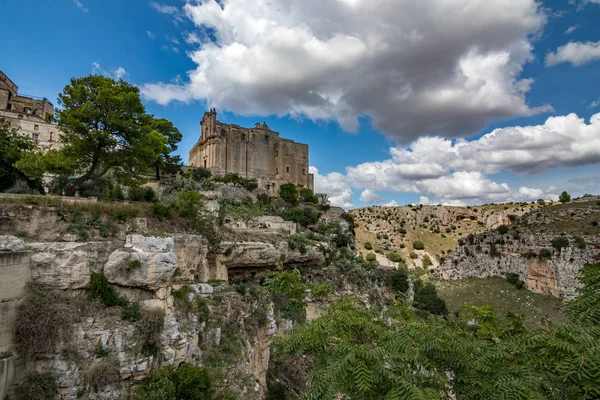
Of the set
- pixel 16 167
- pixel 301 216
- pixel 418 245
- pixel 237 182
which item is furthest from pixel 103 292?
pixel 418 245

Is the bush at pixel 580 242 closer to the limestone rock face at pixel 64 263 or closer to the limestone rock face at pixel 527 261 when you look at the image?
the limestone rock face at pixel 527 261

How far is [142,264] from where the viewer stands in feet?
38.3

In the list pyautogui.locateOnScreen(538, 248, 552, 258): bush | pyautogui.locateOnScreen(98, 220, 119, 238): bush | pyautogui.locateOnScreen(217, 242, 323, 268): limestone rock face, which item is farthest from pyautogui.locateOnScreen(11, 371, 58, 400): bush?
pyautogui.locateOnScreen(538, 248, 552, 258): bush

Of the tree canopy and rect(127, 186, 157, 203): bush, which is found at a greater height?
the tree canopy

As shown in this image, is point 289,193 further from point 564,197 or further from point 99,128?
point 564,197

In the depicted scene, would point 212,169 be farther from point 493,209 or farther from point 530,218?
point 493,209

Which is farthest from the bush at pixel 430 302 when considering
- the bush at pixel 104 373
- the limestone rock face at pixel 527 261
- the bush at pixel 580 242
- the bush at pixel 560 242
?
the bush at pixel 104 373

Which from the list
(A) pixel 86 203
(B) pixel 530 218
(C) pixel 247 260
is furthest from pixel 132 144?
(B) pixel 530 218

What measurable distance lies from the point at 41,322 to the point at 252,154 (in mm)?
40667

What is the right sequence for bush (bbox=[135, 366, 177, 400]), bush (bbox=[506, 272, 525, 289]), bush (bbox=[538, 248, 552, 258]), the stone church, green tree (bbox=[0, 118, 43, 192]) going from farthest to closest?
the stone church, bush (bbox=[506, 272, 525, 289]), bush (bbox=[538, 248, 552, 258]), green tree (bbox=[0, 118, 43, 192]), bush (bbox=[135, 366, 177, 400])

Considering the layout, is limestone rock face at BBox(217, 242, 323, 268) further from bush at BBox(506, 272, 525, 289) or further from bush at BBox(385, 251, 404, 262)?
bush at BBox(385, 251, 404, 262)

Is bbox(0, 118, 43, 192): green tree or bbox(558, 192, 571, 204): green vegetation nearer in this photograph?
bbox(0, 118, 43, 192): green tree

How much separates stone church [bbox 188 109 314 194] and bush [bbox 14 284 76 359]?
33.2 m

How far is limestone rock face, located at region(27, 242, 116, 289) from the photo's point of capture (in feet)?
33.2
